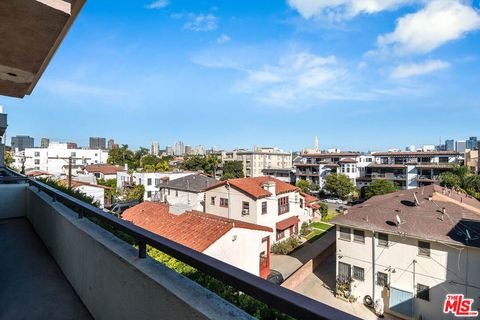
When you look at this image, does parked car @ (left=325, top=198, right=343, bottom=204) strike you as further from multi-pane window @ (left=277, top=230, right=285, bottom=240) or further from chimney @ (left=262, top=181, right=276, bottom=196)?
chimney @ (left=262, top=181, right=276, bottom=196)

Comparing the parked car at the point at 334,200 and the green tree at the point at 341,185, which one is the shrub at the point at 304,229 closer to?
the parked car at the point at 334,200

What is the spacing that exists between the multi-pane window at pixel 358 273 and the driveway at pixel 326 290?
111 centimetres

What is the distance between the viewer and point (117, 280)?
1.89 metres

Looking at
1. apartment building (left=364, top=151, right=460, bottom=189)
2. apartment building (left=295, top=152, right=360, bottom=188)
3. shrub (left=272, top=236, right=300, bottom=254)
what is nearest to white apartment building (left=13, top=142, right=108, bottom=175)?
apartment building (left=295, top=152, right=360, bottom=188)

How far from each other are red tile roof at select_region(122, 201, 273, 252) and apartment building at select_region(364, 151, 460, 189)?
108ft

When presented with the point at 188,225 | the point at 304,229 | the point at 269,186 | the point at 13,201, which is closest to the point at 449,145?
the point at 304,229

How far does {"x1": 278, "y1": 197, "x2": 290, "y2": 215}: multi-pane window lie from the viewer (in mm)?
20047

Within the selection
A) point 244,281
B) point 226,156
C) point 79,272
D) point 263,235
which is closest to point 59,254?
point 79,272

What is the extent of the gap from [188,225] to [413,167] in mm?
35585

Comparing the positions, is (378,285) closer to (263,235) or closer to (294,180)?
(263,235)

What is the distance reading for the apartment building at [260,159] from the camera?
183 feet

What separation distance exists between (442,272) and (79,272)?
40.8 feet

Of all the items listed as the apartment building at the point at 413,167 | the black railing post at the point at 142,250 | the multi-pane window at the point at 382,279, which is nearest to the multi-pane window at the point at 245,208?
the multi-pane window at the point at 382,279

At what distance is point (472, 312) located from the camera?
9.33 m
